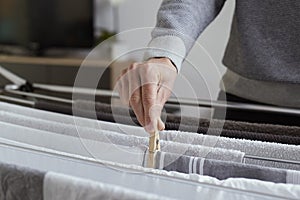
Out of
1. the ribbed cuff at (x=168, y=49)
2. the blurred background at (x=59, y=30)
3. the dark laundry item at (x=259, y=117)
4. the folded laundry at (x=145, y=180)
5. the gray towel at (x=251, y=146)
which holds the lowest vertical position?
the blurred background at (x=59, y=30)

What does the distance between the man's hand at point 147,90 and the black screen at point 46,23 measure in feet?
7.54

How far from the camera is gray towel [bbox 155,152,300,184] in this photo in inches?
20.2

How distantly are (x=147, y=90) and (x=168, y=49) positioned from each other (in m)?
0.11

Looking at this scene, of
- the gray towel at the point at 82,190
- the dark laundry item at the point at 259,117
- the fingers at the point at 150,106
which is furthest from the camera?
the dark laundry item at the point at 259,117

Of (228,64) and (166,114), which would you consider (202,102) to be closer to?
(166,114)

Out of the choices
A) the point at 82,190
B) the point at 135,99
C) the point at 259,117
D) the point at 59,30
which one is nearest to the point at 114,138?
the point at 135,99

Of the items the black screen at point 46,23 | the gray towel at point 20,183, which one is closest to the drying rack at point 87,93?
the gray towel at point 20,183

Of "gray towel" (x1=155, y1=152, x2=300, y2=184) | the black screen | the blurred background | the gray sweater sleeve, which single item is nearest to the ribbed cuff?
the gray sweater sleeve

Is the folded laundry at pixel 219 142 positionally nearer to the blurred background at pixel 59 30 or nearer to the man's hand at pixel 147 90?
the man's hand at pixel 147 90

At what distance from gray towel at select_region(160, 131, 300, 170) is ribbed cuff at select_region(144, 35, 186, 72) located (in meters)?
0.09

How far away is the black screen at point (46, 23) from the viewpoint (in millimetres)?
2879

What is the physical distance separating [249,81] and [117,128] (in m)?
0.33

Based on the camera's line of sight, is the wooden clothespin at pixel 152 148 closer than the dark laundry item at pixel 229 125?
Yes

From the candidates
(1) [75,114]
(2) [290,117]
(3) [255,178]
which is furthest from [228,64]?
(3) [255,178]
